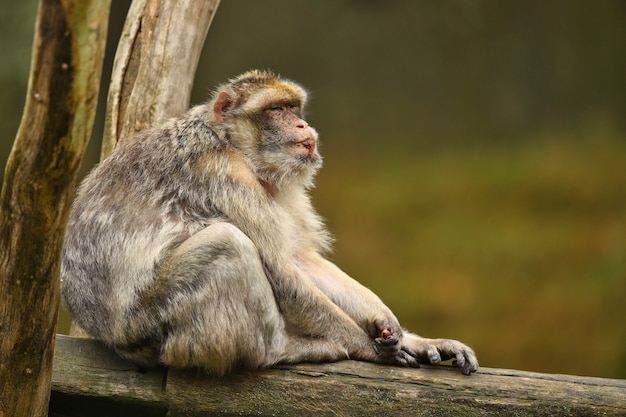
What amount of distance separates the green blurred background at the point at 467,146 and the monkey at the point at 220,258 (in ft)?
22.5

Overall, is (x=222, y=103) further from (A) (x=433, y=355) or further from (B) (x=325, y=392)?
(A) (x=433, y=355)

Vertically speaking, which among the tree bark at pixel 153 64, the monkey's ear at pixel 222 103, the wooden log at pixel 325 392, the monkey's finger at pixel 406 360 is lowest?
the wooden log at pixel 325 392

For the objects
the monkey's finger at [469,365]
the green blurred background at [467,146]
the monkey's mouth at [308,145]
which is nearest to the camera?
the monkey's finger at [469,365]

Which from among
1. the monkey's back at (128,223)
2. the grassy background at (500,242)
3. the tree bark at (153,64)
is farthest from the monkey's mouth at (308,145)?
the grassy background at (500,242)

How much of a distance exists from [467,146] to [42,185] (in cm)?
1043

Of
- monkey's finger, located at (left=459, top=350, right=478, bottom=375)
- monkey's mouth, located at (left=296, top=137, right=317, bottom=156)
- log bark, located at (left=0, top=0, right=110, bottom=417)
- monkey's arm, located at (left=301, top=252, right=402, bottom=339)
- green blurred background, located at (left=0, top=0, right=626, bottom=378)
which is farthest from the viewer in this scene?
green blurred background, located at (left=0, top=0, right=626, bottom=378)

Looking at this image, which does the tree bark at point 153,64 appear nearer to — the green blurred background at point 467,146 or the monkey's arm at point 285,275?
the monkey's arm at point 285,275

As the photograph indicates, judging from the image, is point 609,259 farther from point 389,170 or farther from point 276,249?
point 276,249

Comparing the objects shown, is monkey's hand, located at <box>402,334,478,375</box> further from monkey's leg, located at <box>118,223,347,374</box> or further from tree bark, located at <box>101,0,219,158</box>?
tree bark, located at <box>101,0,219,158</box>

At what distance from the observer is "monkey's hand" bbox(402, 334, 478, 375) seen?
5.97 meters

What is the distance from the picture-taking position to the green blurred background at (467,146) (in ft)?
43.8

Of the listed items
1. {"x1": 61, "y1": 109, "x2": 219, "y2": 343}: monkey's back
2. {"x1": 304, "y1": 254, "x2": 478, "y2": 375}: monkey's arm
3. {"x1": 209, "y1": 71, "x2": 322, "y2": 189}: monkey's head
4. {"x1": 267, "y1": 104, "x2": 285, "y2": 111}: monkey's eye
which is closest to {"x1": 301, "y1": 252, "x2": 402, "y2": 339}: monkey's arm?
{"x1": 304, "y1": 254, "x2": 478, "y2": 375}: monkey's arm

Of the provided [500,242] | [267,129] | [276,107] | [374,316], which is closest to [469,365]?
[374,316]

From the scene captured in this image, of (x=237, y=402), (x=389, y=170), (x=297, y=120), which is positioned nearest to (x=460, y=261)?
(x=389, y=170)
